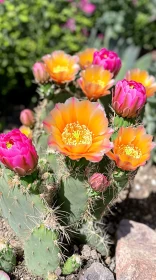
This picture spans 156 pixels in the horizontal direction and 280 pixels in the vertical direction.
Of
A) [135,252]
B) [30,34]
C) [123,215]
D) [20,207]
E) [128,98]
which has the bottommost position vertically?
[123,215]

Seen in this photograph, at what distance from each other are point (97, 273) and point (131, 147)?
1.73 feet

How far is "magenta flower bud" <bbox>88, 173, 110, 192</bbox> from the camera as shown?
5.12 ft

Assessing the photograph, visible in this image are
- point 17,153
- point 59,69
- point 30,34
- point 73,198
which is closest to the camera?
point 17,153

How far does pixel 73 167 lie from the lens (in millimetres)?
1616

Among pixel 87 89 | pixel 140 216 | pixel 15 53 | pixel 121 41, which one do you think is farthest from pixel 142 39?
pixel 87 89

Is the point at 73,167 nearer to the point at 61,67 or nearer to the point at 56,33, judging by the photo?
the point at 61,67

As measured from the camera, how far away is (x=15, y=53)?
Answer: 2949 mm

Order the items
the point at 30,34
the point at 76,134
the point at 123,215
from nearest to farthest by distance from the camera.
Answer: the point at 76,134
the point at 123,215
the point at 30,34

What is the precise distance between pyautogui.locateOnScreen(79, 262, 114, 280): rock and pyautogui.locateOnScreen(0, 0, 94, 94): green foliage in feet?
4.92

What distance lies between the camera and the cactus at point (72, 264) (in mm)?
1713

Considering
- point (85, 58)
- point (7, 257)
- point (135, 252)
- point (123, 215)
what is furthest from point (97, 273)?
point (85, 58)

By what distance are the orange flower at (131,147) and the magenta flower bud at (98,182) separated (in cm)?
7

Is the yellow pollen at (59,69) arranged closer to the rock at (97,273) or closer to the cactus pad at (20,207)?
the cactus pad at (20,207)

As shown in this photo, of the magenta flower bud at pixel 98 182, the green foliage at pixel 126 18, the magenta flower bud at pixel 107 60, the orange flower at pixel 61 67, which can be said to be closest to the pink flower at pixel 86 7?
the green foliage at pixel 126 18
